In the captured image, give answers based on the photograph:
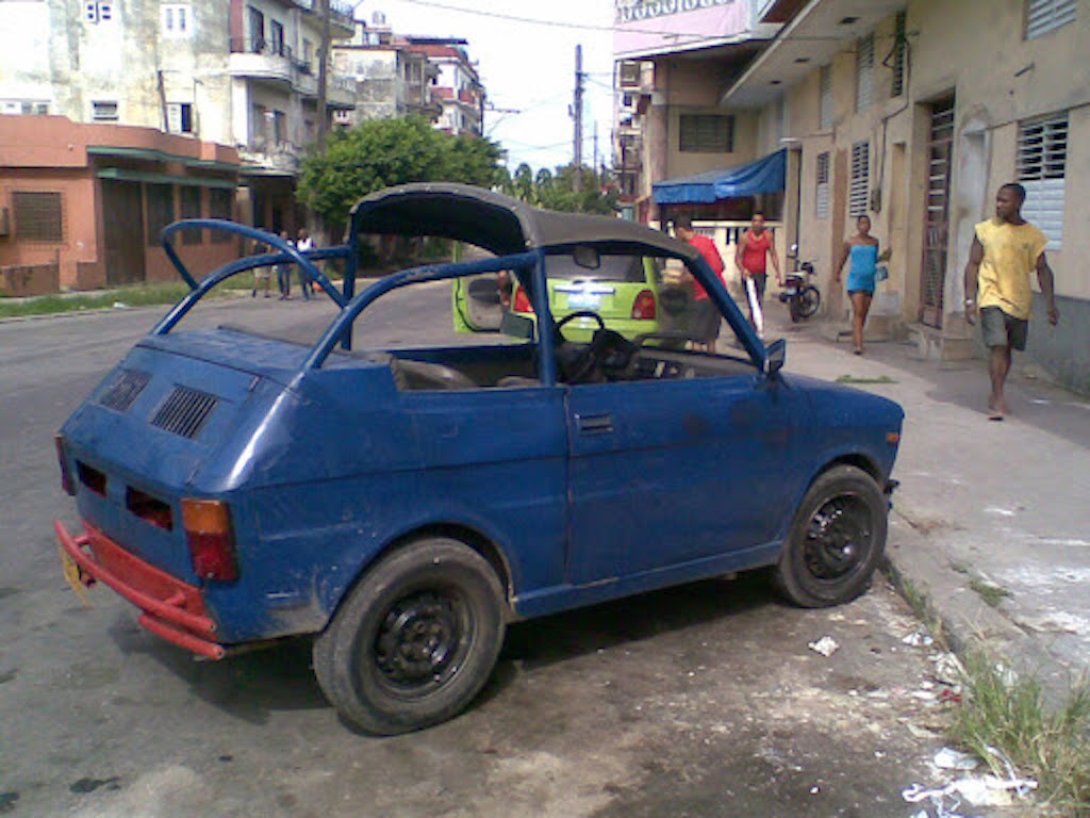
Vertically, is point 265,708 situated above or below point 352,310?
below

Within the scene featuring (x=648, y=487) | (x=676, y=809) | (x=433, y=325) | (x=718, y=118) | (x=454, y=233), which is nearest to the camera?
(x=676, y=809)

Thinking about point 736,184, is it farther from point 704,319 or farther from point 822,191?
point 704,319

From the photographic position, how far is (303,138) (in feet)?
163

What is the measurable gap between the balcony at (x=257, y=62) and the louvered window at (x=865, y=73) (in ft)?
100.0

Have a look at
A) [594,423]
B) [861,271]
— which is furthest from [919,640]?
[861,271]

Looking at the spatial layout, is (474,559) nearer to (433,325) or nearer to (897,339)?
(897,339)

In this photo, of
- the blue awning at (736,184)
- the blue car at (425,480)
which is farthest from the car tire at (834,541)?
the blue awning at (736,184)

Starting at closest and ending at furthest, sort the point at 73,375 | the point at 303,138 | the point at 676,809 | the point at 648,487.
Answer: the point at 676,809, the point at 648,487, the point at 73,375, the point at 303,138

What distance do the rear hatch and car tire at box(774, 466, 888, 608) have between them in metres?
2.41

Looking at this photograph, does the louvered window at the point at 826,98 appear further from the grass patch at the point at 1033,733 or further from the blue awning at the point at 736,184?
the grass patch at the point at 1033,733

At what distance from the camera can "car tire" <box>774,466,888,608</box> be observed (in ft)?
16.3

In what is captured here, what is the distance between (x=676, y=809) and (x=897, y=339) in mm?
12613

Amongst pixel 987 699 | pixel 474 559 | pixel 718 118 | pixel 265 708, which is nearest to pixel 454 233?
pixel 474 559

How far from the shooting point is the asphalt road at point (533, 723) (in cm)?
340
